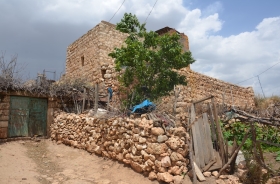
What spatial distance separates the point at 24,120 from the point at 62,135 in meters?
1.69

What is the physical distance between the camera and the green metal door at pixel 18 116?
27.6ft

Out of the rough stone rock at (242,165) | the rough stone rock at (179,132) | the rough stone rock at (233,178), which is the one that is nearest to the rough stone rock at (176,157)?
the rough stone rock at (179,132)

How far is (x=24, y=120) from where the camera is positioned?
28.7 ft

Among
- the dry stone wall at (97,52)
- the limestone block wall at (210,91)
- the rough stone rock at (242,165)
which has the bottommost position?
the rough stone rock at (242,165)

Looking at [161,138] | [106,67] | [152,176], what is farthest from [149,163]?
[106,67]

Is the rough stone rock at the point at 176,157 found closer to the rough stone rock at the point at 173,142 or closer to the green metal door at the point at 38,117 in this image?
the rough stone rock at the point at 173,142

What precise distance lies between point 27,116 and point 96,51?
4305mm

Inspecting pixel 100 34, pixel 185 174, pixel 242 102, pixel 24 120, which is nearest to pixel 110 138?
pixel 185 174

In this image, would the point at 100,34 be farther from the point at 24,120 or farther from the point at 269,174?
the point at 269,174

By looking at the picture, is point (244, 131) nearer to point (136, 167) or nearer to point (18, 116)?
point (136, 167)

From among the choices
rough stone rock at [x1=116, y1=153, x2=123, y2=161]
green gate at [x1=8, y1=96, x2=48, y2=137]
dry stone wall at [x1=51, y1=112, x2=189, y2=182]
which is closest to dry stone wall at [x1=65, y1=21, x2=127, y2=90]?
green gate at [x1=8, y1=96, x2=48, y2=137]

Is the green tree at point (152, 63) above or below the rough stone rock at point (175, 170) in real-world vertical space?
above

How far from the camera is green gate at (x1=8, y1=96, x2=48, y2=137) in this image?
27.8 feet

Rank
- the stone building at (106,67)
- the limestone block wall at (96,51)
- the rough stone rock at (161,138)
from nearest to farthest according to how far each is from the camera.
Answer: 1. the rough stone rock at (161,138)
2. the stone building at (106,67)
3. the limestone block wall at (96,51)
